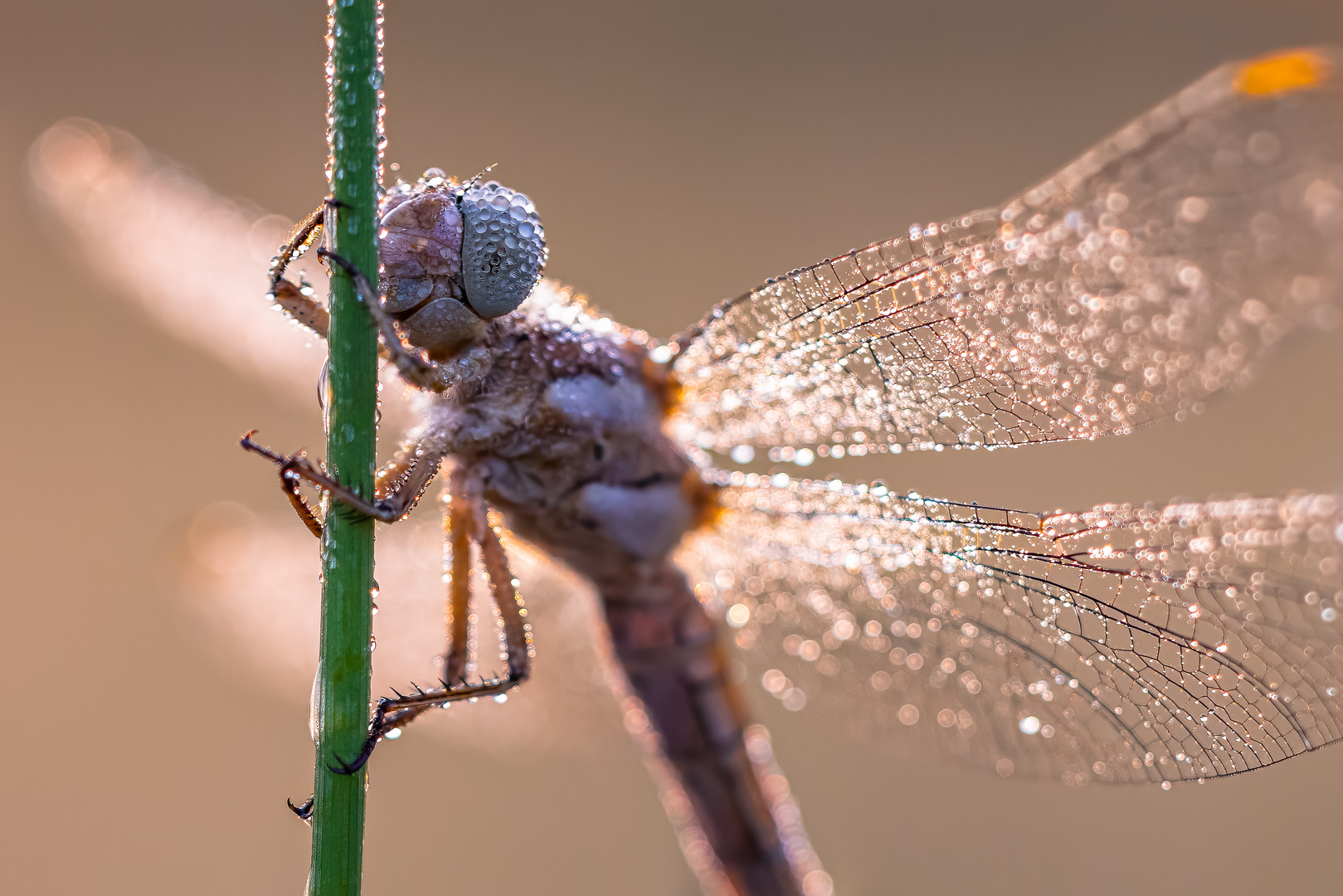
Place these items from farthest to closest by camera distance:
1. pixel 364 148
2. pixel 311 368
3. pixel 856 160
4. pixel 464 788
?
pixel 856 160 → pixel 464 788 → pixel 311 368 → pixel 364 148

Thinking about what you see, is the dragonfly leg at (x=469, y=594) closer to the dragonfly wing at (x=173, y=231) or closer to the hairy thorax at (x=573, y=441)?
the hairy thorax at (x=573, y=441)

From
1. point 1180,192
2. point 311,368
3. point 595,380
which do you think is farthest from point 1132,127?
point 311,368

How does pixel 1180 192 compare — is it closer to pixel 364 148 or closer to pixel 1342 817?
pixel 364 148

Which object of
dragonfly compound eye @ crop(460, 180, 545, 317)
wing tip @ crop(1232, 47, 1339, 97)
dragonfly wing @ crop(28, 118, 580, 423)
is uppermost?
dragonfly wing @ crop(28, 118, 580, 423)

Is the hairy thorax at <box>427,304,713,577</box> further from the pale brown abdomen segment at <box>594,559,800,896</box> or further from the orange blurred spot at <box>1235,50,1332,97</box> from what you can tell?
the orange blurred spot at <box>1235,50,1332,97</box>

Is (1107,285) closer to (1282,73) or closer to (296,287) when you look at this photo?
(1282,73)

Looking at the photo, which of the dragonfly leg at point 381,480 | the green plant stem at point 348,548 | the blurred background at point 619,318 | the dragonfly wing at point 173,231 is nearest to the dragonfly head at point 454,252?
the dragonfly leg at point 381,480

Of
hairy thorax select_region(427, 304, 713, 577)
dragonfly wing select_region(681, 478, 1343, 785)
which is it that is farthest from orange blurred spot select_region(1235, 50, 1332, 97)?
hairy thorax select_region(427, 304, 713, 577)
